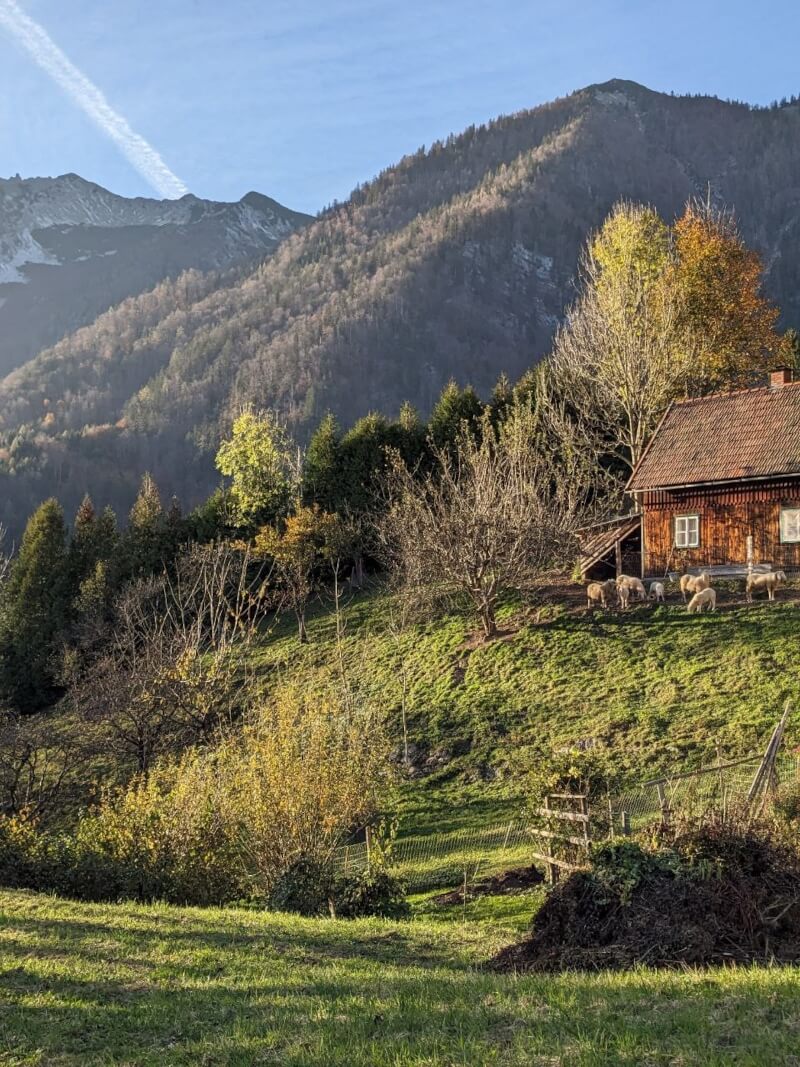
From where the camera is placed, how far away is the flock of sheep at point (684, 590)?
3100 cm

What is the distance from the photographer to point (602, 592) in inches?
1314

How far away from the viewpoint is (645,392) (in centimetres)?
4231

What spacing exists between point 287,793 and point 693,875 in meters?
7.65

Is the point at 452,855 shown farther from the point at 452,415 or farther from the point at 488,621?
the point at 452,415

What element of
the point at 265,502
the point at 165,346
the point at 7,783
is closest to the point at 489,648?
the point at 7,783

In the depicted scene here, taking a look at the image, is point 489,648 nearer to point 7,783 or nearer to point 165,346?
point 7,783

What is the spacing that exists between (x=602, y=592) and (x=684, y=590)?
2.70 meters

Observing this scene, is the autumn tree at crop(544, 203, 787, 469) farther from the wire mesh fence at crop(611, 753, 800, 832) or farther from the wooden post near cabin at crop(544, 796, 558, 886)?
the wooden post near cabin at crop(544, 796, 558, 886)

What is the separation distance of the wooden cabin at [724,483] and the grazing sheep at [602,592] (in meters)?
2.92

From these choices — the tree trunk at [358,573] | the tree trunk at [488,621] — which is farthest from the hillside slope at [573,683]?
the tree trunk at [358,573]

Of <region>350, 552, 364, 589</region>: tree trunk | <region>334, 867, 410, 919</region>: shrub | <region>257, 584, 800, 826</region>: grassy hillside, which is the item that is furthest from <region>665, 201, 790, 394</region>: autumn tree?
<region>334, 867, 410, 919</region>: shrub

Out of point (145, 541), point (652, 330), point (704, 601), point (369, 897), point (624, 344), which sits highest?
point (652, 330)

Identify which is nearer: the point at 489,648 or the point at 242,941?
the point at 242,941

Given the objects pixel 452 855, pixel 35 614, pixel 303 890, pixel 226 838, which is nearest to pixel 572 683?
pixel 452 855
